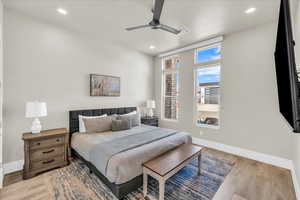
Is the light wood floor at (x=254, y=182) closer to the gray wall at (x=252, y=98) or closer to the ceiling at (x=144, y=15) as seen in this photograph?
the gray wall at (x=252, y=98)

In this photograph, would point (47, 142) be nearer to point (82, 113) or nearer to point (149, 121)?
point (82, 113)

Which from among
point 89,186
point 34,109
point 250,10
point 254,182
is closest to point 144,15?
point 250,10

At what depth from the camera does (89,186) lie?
7.04ft

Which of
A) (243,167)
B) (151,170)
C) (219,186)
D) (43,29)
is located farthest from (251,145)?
(43,29)

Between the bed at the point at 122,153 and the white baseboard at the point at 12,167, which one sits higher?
the bed at the point at 122,153

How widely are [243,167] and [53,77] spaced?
4570 mm

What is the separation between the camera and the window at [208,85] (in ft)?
12.6

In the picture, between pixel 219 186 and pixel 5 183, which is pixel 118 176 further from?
pixel 5 183

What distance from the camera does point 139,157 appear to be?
201 centimetres

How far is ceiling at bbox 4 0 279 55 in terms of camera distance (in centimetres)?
236

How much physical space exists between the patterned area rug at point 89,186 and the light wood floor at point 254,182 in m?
0.14

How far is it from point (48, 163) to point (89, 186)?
106 centimetres

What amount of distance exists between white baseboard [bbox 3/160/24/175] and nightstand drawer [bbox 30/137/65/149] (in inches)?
26.8

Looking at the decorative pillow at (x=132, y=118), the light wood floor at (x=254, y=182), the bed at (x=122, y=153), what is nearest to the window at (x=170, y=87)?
the decorative pillow at (x=132, y=118)
